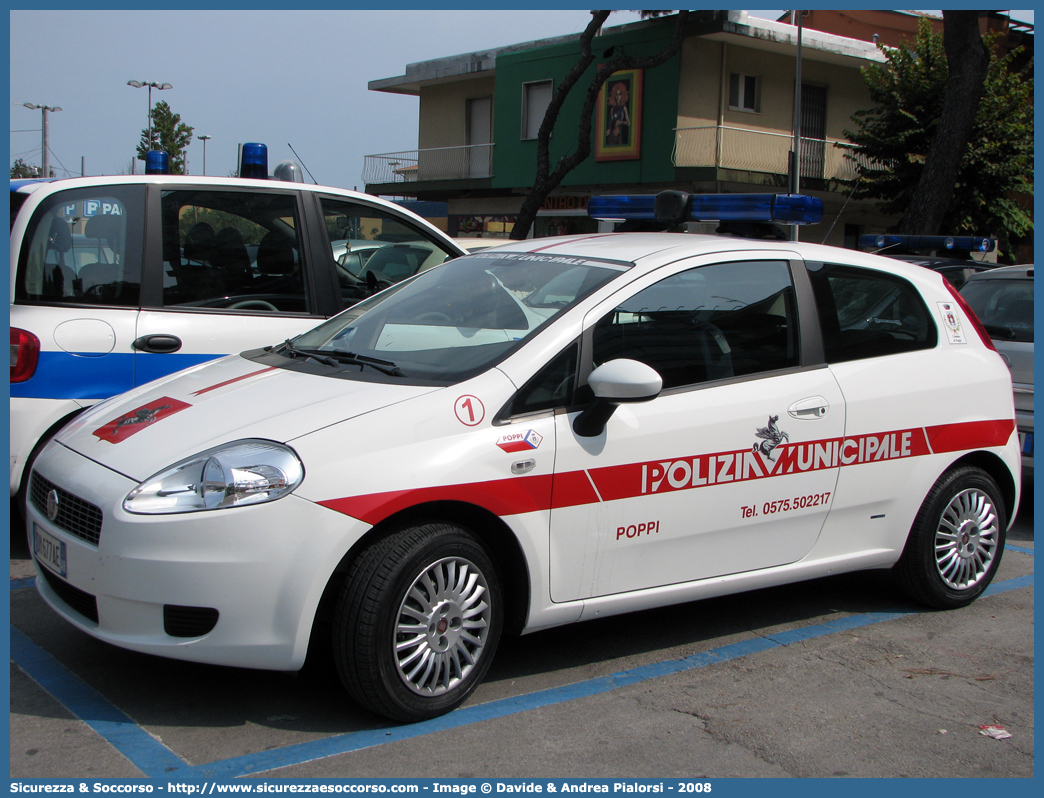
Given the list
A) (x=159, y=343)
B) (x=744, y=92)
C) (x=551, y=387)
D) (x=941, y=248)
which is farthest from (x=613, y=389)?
(x=744, y=92)

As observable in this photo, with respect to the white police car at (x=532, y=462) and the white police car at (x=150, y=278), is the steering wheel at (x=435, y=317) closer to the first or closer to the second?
the white police car at (x=532, y=462)

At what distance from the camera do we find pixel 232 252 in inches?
215

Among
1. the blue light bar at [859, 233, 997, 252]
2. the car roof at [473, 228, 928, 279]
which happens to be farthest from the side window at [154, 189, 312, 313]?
the blue light bar at [859, 233, 997, 252]

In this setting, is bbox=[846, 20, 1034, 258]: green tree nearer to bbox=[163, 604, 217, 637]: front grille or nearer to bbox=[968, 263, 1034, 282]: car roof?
bbox=[968, 263, 1034, 282]: car roof

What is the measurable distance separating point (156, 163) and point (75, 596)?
134 inches

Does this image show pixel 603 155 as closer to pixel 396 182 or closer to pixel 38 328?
pixel 396 182

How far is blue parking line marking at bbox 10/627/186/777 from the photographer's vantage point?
3162 millimetres

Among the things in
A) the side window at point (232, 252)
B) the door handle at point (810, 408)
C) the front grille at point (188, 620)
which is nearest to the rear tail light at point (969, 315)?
the door handle at point (810, 408)

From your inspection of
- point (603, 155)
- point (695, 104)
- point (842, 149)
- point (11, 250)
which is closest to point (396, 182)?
point (603, 155)

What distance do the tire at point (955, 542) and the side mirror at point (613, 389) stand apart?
1776 mm

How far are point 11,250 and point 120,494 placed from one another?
2.19m

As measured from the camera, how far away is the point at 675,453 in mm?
3904

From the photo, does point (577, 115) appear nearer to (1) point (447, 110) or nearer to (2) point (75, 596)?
(1) point (447, 110)

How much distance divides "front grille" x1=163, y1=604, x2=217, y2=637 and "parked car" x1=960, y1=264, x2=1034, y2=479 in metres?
5.08
